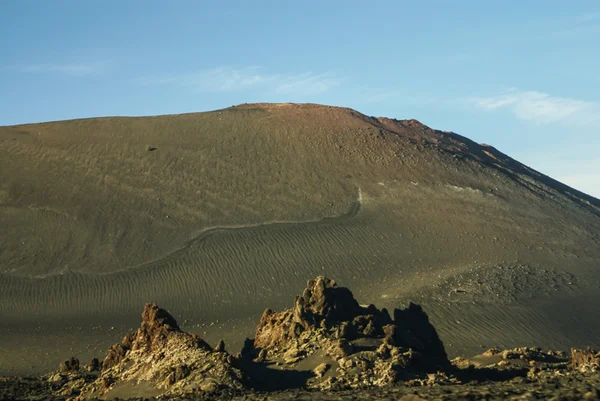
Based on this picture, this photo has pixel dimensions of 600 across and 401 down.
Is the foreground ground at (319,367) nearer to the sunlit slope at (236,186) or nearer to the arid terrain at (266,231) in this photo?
the arid terrain at (266,231)

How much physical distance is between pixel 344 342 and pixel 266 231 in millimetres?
23640

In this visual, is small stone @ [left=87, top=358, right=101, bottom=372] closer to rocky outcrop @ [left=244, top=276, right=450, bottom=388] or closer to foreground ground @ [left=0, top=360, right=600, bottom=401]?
rocky outcrop @ [left=244, top=276, right=450, bottom=388]

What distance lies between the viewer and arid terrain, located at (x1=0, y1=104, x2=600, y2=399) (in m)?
30.6

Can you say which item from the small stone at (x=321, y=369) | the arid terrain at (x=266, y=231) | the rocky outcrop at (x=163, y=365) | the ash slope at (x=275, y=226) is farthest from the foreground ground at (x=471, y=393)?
the ash slope at (x=275, y=226)

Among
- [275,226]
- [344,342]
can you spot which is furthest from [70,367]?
[275,226]

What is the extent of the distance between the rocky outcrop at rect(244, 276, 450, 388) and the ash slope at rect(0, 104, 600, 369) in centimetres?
785

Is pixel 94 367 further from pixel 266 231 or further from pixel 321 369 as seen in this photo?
pixel 266 231

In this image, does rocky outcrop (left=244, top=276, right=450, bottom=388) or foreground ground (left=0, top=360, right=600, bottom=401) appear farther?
rocky outcrop (left=244, top=276, right=450, bottom=388)

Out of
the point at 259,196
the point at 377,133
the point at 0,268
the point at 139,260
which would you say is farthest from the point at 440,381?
the point at 377,133

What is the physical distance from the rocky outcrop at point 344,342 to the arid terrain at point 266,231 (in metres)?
7.19

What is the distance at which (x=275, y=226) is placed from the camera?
131 ft

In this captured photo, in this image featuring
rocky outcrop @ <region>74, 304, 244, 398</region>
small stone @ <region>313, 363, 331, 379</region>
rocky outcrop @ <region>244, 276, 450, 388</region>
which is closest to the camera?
rocky outcrop @ <region>74, 304, 244, 398</region>

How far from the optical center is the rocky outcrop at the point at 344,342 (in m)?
14.9

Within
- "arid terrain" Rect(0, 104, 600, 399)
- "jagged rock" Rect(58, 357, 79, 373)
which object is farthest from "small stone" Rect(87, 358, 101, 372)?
"arid terrain" Rect(0, 104, 600, 399)
